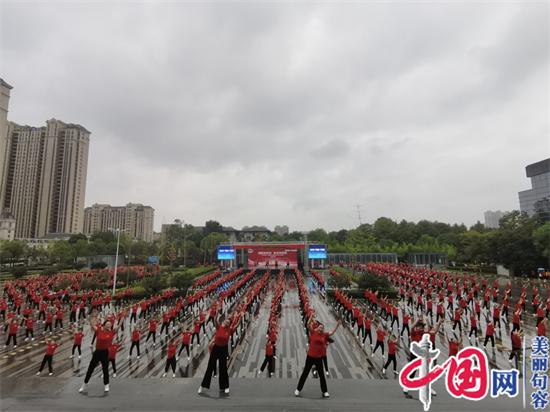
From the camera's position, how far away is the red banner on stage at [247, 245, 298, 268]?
5181 centimetres

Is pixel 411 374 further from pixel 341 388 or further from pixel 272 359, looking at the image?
pixel 272 359

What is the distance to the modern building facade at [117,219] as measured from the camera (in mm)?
160250

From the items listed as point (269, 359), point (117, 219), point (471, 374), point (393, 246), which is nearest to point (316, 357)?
point (471, 374)

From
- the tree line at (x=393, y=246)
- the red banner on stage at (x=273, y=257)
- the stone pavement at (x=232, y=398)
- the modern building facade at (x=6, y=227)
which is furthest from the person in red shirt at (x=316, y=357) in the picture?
the modern building facade at (x=6, y=227)

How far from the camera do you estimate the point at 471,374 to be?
561cm

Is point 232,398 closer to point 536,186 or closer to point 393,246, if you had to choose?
point 393,246

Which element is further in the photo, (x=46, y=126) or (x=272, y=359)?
(x=46, y=126)

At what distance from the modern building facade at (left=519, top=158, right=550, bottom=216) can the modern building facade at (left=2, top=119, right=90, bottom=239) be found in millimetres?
158618

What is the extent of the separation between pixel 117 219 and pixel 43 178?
49175mm

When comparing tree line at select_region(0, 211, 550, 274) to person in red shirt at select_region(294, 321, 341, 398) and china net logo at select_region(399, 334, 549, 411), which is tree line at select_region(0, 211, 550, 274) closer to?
person in red shirt at select_region(294, 321, 341, 398)

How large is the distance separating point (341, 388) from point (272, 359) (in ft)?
11.0

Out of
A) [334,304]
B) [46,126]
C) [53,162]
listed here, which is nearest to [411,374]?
[334,304]

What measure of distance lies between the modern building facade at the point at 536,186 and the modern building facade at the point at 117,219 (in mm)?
163998

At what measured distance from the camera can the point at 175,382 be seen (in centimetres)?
748
